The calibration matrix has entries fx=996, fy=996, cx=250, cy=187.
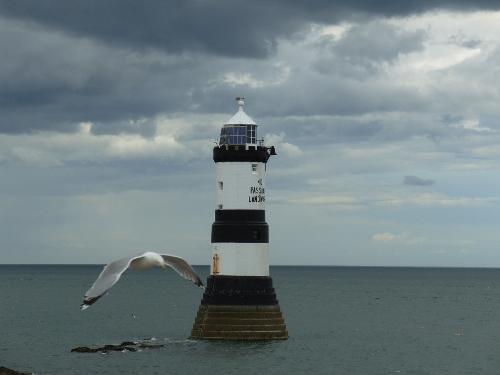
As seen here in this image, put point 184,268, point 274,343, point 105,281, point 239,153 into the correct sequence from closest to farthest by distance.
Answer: point 105,281, point 184,268, point 239,153, point 274,343

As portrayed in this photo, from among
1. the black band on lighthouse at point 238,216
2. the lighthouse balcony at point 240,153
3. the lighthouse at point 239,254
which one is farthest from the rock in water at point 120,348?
the lighthouse balcony at point 240,153

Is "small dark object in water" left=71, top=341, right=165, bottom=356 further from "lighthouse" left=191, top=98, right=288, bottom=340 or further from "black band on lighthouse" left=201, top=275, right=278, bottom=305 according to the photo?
"black band on lighthouse" left=201, top=275, right=278, bottom=305

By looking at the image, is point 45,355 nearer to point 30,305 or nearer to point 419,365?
point 419,365

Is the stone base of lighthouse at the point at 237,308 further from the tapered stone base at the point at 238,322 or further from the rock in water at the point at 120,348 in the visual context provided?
the rock in water at the point at 120,348

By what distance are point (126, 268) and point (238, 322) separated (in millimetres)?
21466

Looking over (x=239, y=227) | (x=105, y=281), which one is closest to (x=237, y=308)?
(x=239, y=227)

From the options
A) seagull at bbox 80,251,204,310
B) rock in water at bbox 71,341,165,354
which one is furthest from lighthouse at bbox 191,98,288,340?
seagull at bbox 80,251,204,310

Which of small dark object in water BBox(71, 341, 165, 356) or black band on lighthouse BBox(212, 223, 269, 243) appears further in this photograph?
small dark object in water BBox(71, 341, 165, 356)

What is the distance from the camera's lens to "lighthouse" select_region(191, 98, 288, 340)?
49.7 m

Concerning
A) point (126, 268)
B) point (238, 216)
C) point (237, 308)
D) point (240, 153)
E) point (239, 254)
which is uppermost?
point (240, 153)

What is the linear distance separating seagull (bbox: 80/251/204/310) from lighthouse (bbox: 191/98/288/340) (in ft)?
52.9

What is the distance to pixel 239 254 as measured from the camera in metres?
49.8

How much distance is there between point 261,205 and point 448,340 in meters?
30.4

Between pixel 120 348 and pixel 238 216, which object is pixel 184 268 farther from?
pixel 120 348
